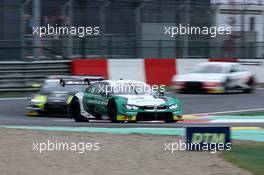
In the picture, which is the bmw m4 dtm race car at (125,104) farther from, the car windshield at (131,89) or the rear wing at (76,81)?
the rear wing at (76,81)

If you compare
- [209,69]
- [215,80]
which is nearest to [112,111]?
[215,80]

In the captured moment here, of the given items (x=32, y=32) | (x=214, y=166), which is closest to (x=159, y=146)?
(x=214, y=166)

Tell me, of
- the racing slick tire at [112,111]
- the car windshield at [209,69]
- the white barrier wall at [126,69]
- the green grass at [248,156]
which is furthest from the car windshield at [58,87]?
the car windshield at [209,69]

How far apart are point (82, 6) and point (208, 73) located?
4895 millimetres

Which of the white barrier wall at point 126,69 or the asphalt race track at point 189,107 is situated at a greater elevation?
the white barrier wall at point 126,69

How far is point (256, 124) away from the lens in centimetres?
1638

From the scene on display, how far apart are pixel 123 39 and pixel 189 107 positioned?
21.6ft

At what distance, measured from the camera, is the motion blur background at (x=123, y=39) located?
965 inches

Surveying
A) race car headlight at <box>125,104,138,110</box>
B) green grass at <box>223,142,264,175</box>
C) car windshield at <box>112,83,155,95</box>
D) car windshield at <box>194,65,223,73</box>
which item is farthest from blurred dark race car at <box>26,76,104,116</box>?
car windshield at <box>194,65,223,73</box>

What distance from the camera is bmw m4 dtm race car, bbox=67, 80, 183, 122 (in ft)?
52.3
